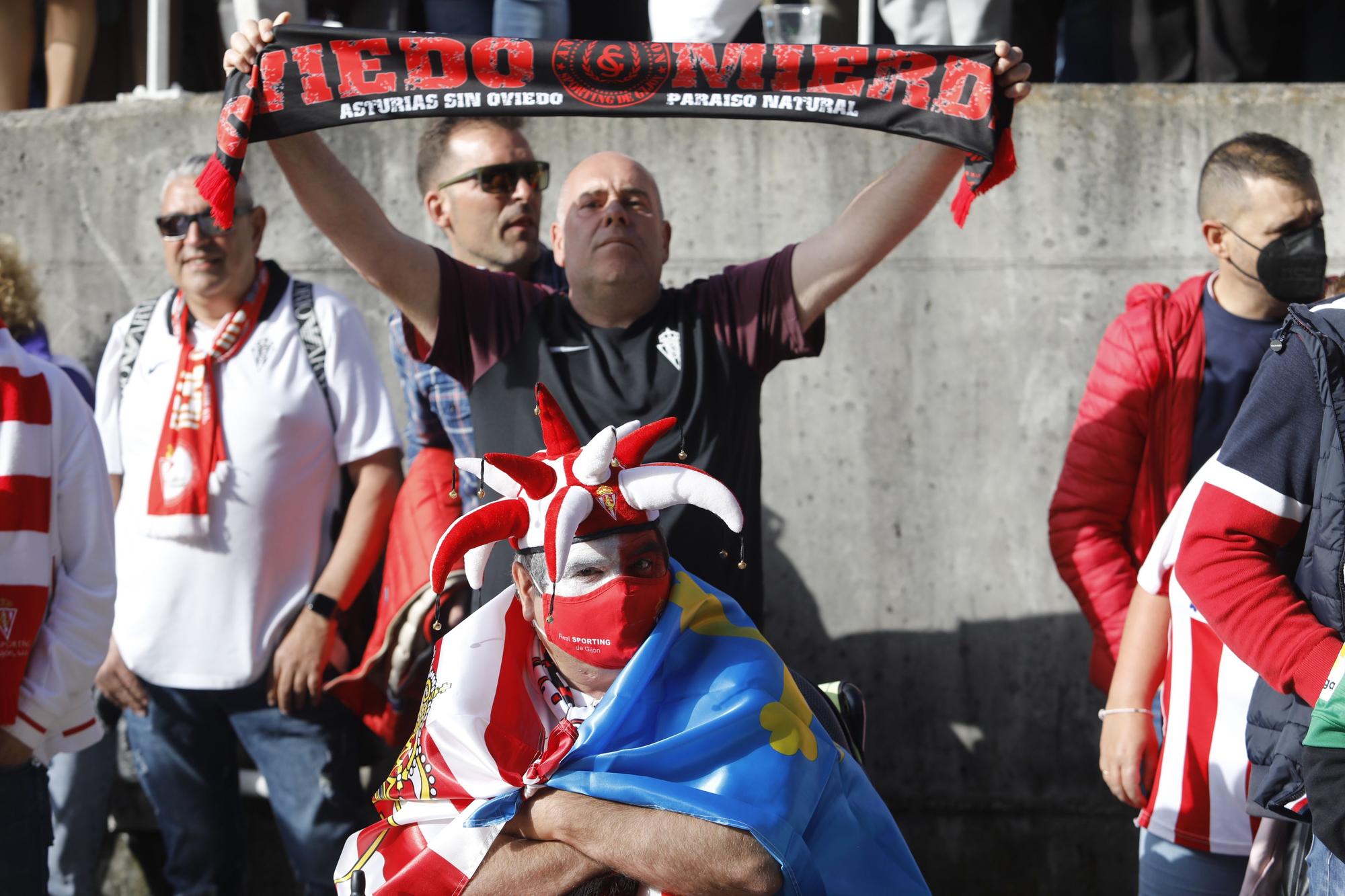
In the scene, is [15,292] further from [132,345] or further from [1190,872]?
[1190,872]

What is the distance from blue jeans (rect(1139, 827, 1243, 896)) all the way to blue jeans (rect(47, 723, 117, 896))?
10.0 feet

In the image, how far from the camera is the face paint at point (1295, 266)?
130 inches

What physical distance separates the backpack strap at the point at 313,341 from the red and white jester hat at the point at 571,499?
5.27 ft

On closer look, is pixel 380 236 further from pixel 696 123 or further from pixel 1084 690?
pixel 1084 690

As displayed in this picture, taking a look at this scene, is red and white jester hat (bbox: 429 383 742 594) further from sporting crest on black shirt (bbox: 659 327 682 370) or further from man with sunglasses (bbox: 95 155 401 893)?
man with sunglasses (bbox: 95 155 401 893)

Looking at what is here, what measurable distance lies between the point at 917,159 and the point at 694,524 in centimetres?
99

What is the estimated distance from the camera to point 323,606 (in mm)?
3779

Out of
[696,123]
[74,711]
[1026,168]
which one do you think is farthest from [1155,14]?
[74,711]

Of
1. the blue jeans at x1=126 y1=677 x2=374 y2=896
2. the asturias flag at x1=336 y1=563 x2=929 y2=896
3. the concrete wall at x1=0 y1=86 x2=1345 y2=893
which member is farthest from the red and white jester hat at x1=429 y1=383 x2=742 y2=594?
the concrete wall at x1=0 y1=86 x2=1345 y2=893

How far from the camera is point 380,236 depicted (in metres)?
3.21

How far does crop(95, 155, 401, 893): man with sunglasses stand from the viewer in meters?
3.76

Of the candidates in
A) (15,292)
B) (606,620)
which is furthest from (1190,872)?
(15,292)

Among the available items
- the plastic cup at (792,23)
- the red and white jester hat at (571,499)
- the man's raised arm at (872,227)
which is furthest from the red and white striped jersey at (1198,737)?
the plastic cup at (792,23)

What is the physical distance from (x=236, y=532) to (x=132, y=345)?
0.69 metres
